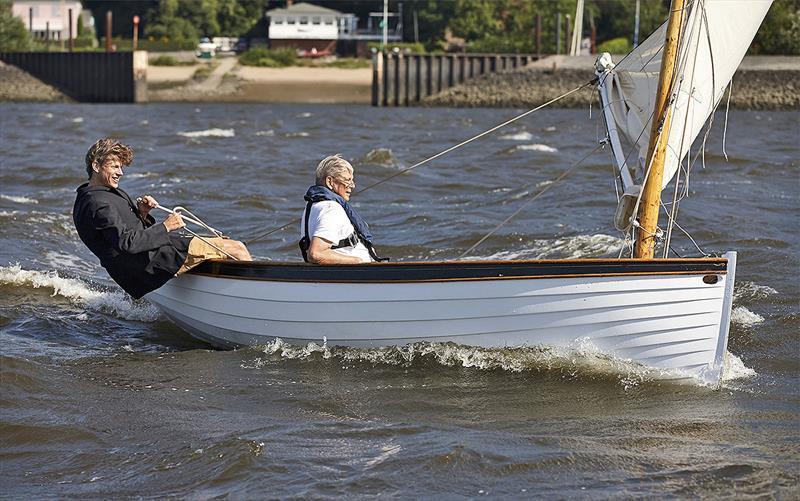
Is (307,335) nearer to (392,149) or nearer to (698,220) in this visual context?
(698,220)

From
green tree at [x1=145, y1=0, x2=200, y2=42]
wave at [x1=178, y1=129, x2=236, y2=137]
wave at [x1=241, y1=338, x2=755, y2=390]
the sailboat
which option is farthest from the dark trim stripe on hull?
green tree at [x1=145, y1=0, x2=200, y2=42]

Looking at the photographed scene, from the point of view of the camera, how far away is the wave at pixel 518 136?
30061 mm

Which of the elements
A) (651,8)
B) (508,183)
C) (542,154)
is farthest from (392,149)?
(651,8)

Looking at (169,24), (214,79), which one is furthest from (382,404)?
(169,24)

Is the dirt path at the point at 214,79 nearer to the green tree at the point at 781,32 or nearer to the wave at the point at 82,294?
the green tree at the point at 781,32

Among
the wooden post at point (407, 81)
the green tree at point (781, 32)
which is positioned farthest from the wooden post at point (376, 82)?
the green tree at point (781, 32)

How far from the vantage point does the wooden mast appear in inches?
311

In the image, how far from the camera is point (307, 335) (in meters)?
8.39

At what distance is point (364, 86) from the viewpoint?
57781mm

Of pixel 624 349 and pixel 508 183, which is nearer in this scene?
pixel 624 349

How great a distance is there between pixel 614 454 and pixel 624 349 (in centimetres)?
132

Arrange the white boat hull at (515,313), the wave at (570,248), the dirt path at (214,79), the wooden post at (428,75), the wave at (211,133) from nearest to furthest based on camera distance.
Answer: the white boat hull at (515,313)
the wave at (570,248)
the wave at (211,133)
the wooden post at (428,75)
the dirt path at (214,79)

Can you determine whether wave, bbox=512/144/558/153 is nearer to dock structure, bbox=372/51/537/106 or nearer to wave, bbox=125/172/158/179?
wave, bbox=125/172/158/179

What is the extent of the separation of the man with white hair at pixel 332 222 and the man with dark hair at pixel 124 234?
3.11ft
